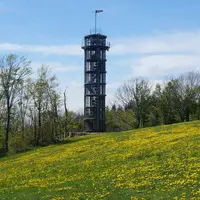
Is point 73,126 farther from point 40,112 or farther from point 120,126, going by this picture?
point 40,112

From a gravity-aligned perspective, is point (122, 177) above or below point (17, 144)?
below

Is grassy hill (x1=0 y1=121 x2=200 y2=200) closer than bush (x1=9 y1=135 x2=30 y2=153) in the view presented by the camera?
Yes

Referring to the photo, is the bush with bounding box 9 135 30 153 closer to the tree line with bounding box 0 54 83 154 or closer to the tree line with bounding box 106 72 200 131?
the tree line with bounding box 0 54 83 154

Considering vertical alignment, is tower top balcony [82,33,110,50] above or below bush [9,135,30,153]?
above

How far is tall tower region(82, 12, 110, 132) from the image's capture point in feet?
281

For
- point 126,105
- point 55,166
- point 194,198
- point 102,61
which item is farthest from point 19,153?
point 126,105

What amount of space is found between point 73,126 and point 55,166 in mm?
68356

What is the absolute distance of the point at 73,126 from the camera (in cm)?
10225

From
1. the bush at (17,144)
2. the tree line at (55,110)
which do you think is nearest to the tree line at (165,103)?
the tree line at (55,110)

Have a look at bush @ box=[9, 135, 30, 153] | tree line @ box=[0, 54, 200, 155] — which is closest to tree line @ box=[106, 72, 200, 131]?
tree line @ box=[0, 54, 200, 155]

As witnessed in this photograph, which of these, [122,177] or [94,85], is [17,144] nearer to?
[94,85]

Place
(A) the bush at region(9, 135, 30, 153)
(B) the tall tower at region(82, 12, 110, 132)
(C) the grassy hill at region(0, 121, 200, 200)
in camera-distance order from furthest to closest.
Answer: (B) the tall tower at region(82, 12, 110, 132)
(A) the bush at region(9, 135, 30, 153)
(C) the grassy hill at region(0, 121, 200, 200)

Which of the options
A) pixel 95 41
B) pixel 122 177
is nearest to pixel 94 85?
pixel 95 41

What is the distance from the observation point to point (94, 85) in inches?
3369
